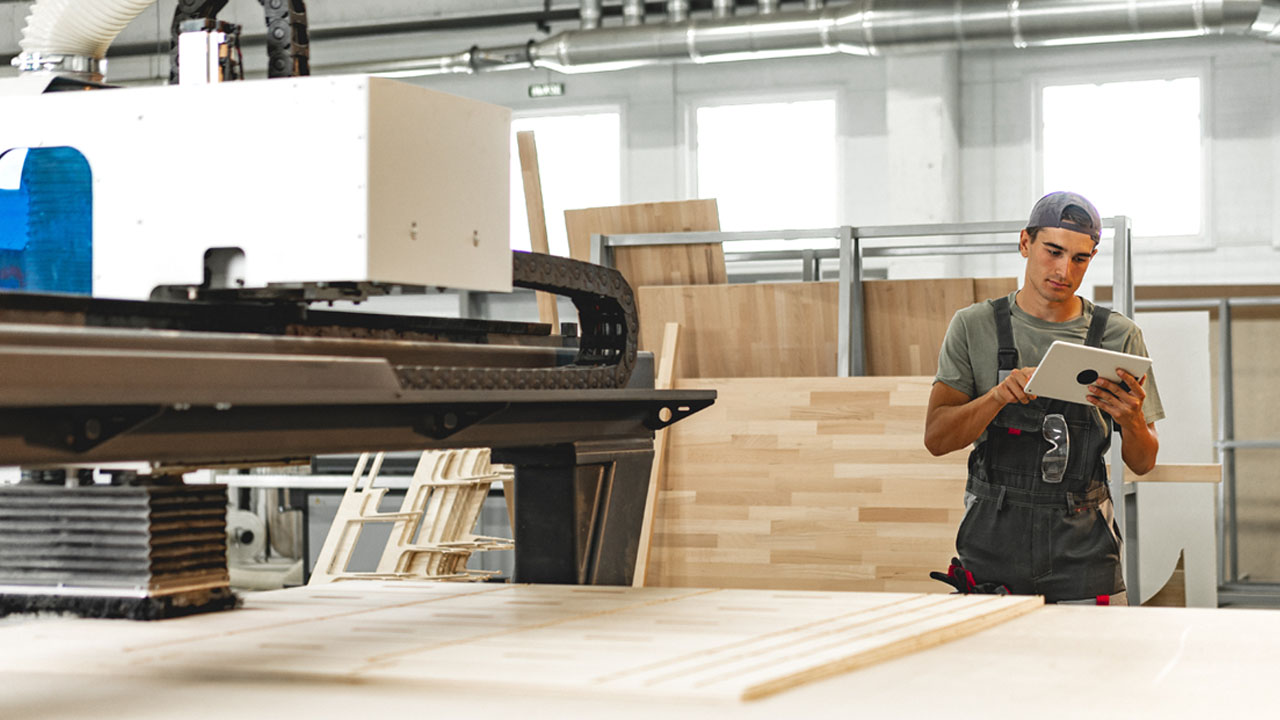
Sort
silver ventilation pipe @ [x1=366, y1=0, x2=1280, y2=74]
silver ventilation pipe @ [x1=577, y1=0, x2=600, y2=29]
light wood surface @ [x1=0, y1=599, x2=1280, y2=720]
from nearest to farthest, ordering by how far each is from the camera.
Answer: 1. light wood surface @ [x1=0, y1=599, x2=1280, y2=720]
2. silver ventilation pipe @ [x1=366, y1=0, x2=1280, y2=74]
3. silver ventilation pipe @ [x1=577, y1=0, x2=600, y2=29]

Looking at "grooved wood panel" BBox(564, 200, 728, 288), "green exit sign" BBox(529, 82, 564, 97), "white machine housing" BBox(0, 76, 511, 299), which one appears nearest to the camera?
"white machine housing" BBox(0, 76, 511, 299)

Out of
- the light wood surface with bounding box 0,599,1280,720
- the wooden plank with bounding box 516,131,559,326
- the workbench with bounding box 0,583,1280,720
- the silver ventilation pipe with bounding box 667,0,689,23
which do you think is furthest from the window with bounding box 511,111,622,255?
the light wood surface with bounding box 0,599,1280,720

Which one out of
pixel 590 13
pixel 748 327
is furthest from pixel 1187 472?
pixel 590 13

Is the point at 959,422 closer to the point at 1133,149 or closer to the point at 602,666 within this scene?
the point at 602,666

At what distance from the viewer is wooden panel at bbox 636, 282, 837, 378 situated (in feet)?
17.3

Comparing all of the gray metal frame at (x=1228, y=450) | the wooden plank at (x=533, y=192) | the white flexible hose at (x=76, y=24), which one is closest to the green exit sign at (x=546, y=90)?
the gray metal frame at (x=1228, y=450)

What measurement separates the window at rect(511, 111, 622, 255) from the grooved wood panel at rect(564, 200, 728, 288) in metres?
4.25

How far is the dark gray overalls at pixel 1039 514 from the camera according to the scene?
8.74 ft

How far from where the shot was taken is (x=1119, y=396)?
105 inches

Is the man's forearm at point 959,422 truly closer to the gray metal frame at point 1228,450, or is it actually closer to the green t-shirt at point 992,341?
the green t-shirt at point 992,341

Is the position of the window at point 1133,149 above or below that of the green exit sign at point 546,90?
below

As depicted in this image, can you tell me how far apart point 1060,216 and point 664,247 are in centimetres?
289

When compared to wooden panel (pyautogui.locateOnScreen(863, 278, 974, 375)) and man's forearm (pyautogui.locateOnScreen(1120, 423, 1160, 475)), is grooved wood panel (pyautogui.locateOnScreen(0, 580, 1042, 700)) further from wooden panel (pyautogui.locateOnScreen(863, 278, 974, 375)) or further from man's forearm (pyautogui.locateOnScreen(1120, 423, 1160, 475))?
wooden panel (pyautogui.locateOnScreen(863, 278, 974, 375))

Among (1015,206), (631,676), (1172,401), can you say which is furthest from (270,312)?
(1015,206)
